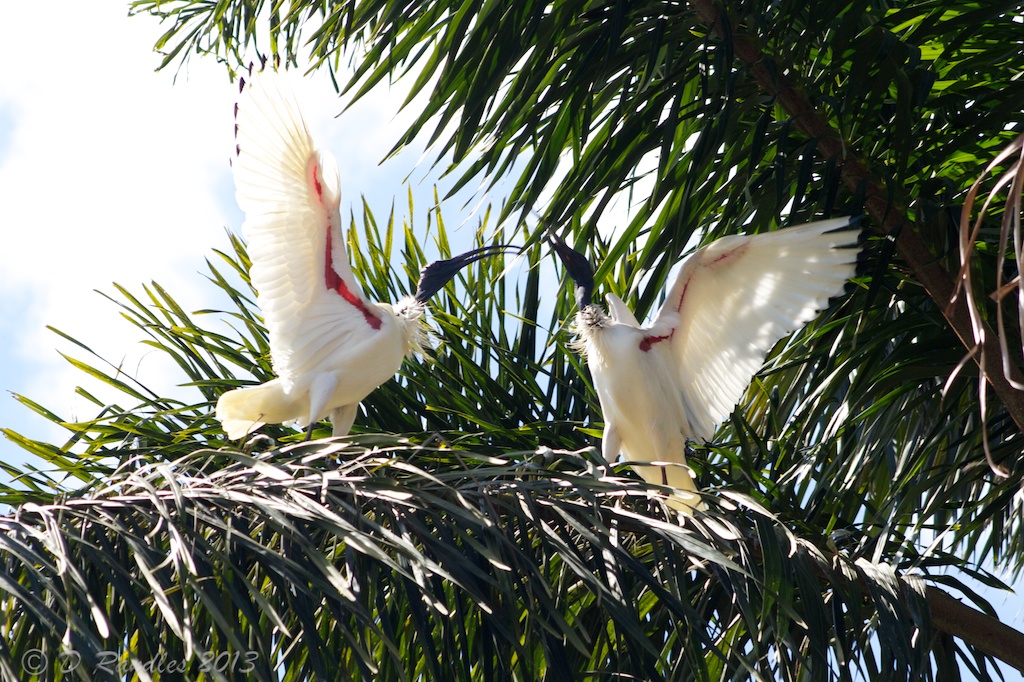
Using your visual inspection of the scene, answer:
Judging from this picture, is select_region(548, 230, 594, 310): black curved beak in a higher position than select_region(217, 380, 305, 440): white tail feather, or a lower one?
lower

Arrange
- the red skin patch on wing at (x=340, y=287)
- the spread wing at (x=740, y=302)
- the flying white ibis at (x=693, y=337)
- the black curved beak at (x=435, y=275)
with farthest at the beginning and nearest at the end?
the black curved beak at (x=435, y=275) → the red skin patch on wing at (x=340, y=287) → the flying white ibis at (x=693, y=337) → the spread wing at (x=740, y=302)

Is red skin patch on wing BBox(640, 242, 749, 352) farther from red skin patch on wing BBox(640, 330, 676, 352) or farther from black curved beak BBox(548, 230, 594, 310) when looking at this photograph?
black curved beak BBox(548, 230, 594, 310)

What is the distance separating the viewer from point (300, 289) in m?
3.08

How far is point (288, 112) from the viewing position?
2.90 metres

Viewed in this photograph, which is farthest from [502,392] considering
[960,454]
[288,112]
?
[960,454]

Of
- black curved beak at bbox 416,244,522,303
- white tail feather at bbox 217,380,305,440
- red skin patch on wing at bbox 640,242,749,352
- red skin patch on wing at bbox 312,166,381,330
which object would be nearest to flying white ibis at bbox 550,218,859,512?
red skin patch on wing at bbox 640,242,749,352

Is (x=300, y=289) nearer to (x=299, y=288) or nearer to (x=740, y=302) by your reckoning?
(x=299, y=288)

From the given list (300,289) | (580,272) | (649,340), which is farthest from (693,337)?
(300,289)

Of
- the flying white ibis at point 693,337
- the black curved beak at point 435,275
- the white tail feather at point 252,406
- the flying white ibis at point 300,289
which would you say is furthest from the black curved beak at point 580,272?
the white tail feather at point 252,406

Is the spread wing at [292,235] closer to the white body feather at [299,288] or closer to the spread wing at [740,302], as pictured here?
the white body feather at [299,288]

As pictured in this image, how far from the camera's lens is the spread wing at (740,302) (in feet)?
8.86

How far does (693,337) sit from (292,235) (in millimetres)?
998

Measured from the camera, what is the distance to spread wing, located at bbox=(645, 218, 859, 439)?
2.70m

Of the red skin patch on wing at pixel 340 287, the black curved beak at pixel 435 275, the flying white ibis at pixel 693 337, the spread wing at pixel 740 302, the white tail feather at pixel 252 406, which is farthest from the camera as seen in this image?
the black curved beak at pixel 435 275
